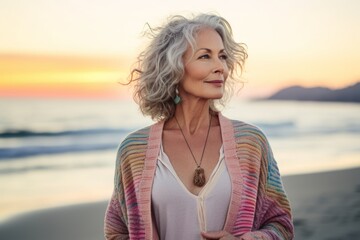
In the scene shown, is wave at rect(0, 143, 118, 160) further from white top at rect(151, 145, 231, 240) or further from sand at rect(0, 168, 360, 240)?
white top at rect(151, 145, 231, 240)

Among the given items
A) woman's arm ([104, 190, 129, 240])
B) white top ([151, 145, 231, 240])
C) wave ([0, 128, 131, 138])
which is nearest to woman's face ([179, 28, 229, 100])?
white top ([151, 145, 231, 240])

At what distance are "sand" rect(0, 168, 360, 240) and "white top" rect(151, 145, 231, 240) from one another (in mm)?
3470

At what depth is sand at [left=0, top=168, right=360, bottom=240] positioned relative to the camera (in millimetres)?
6543

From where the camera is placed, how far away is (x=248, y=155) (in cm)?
305

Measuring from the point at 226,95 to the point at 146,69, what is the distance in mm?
377

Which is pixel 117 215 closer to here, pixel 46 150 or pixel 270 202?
pixel 270 202

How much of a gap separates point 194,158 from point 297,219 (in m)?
4.04

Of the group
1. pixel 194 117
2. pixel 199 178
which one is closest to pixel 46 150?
pixel 194 117

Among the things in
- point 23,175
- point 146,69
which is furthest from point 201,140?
point 23,175

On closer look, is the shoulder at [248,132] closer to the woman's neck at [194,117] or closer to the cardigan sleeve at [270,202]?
the cardigan sleeve at [270,202]

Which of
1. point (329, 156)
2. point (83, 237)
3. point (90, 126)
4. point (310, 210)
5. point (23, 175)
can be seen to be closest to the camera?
point (83, 237)

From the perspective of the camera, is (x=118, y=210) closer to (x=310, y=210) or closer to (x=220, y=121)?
(x=220, y=121)

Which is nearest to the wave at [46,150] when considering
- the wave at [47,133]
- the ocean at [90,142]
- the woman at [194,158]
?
the ocean at [90,142]

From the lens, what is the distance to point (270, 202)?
3.09 m
